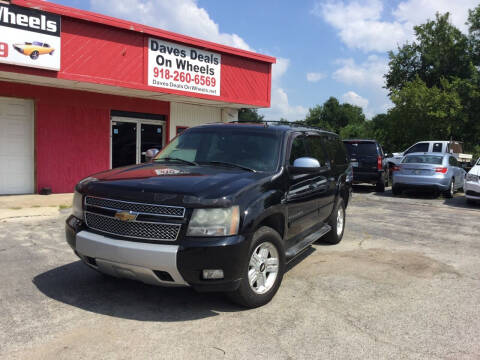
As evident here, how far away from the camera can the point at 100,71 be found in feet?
36.6

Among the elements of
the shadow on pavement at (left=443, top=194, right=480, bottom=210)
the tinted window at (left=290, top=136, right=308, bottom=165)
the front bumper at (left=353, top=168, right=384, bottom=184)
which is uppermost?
the tinted window at (left=290, top=136, right=308, bottom=165)

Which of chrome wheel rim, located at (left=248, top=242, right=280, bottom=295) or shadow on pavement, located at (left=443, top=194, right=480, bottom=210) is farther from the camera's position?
shadow on pavement, located at (left=443, top=194, right=480, bottom=210)

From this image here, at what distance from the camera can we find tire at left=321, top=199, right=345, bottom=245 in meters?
6.42

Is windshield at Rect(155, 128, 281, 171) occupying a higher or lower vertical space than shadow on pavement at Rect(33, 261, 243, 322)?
higher

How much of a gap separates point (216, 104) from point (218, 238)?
12.3 m

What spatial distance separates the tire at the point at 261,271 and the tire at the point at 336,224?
241 cm

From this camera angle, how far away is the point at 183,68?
13.1m

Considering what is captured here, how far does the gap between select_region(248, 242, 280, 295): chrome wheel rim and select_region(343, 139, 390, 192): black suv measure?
11.6 metres

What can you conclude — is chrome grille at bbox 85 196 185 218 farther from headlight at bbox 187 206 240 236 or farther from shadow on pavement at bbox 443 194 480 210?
shadow on pavement at bbox 443 194 480 210

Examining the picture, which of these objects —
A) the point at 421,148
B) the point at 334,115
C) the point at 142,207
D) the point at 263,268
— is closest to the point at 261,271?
the point at 263,268

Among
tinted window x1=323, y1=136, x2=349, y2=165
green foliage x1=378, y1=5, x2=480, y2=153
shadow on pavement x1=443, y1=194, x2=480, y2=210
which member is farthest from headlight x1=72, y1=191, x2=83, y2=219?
green foliage x1=378, y1=5, x2=480, y2=153

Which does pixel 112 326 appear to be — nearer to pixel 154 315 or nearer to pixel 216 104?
pixel 154 315

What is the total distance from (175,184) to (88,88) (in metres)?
9.56

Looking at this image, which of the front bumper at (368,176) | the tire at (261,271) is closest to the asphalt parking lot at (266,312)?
the tire at (261,271)
